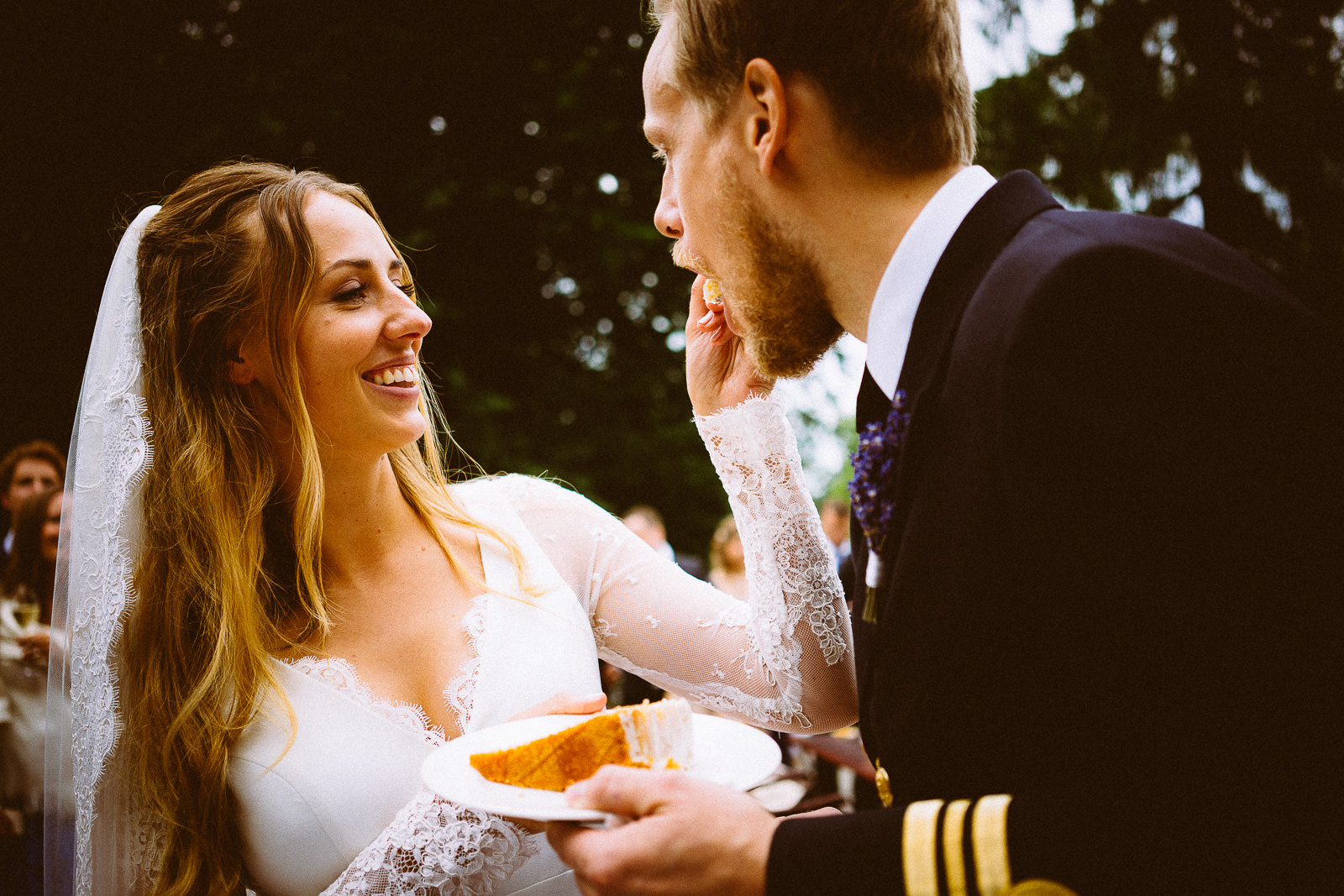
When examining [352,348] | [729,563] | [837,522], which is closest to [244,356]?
[352,348]

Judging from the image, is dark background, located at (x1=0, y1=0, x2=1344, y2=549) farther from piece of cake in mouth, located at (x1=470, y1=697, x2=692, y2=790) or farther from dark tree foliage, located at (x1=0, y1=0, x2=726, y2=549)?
piece of cake in mouth, located at (x1=470, y1=697, x2=692, y2=790)

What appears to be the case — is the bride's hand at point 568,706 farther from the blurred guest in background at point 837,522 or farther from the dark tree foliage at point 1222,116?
the blurred guest in background at point 837,522

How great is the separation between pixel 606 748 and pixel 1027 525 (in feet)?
2.98

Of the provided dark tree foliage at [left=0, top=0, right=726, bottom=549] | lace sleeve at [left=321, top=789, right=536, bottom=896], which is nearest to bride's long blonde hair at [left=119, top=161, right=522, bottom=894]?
lace sleeve at [left=321, top=789, right=536, bottom=896]

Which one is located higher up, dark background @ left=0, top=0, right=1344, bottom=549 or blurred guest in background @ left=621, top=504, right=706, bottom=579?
dark background @ left=0, top=0, right=1344, bottom=549

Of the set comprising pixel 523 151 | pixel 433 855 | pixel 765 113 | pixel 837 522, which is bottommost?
pixel 837 522

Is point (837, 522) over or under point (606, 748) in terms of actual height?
under

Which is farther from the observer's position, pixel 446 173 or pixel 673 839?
pixel 446 173

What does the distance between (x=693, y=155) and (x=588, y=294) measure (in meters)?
7.58

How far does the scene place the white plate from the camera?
1.48 m

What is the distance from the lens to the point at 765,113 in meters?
1.61

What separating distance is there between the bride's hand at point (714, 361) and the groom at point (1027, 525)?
71cm

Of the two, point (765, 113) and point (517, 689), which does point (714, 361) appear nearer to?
point (765, 113)

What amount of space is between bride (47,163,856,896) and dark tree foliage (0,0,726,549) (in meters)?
3.60
